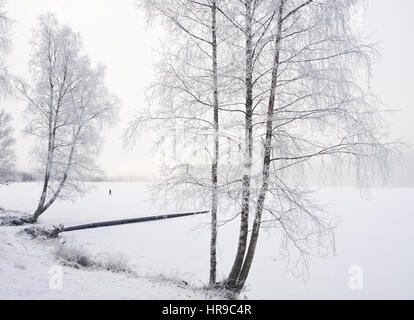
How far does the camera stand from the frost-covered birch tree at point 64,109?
1609cm

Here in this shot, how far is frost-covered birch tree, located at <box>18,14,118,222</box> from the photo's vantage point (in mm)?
16094

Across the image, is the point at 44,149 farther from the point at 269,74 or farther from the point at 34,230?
the point at 269,74

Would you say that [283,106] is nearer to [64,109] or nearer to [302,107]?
[302,107]

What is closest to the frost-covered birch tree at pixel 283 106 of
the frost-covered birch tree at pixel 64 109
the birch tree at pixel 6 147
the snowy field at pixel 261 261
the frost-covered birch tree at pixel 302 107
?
the frost-covered birch tree at pixel 302 107

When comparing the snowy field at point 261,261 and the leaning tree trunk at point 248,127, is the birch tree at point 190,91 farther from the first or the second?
the snowy field at point 261,261

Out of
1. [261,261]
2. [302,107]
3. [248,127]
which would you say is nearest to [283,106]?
[302,107]

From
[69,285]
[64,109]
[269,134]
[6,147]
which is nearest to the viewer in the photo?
[69,285]

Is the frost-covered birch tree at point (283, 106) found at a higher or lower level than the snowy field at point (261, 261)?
higher

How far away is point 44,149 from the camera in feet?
56.2

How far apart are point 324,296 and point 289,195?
4.81 meters

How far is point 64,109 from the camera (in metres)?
16.7

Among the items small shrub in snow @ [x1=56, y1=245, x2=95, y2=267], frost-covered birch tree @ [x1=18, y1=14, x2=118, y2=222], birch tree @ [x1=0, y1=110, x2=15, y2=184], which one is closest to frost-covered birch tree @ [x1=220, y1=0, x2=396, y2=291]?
small shrub in snow @ [x1=56, y1=245, x2=95, y2=267]

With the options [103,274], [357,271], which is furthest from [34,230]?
[357,271]
